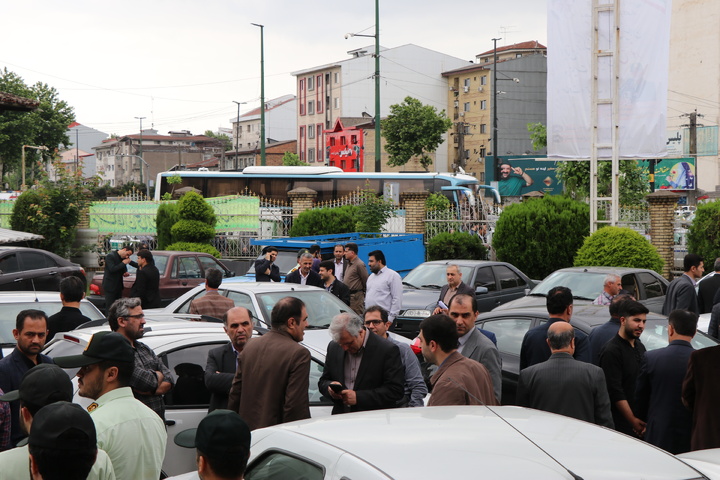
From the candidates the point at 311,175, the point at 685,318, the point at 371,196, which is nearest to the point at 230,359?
the point at 685,318

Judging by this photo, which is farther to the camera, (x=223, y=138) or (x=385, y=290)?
(x=223, y=138)

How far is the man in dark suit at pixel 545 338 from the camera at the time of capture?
7367mm

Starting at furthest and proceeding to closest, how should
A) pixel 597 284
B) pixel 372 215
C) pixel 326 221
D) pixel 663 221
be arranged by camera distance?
1. pixel 326 221
2. pixel 372 215
3. pixel 663 221
4. pixel 597 284

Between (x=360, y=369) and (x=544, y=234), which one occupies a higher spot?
(x=544, y=234)

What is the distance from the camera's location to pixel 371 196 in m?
27.7

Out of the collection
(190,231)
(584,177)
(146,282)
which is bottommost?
(146,282)

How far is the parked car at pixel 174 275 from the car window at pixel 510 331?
30.0ft

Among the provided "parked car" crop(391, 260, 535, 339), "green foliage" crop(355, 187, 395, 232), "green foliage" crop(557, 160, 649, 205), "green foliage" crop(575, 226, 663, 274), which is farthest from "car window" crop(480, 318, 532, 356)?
"green foliage" crop(557, 160, 649, 205)

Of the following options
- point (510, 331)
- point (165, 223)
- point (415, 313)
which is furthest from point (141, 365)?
point (165, 223)

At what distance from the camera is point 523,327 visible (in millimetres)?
9609

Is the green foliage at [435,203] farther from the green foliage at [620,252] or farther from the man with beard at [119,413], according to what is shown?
the man with beard at [119,413]

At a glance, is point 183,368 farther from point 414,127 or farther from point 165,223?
point 414,127

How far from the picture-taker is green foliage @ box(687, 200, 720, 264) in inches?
857

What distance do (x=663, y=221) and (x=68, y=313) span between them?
61.2 feet
